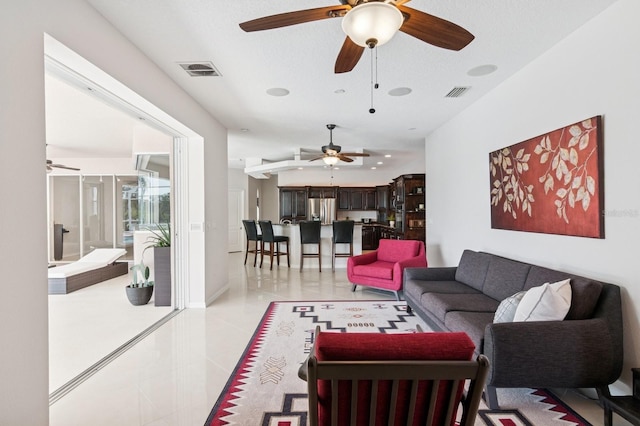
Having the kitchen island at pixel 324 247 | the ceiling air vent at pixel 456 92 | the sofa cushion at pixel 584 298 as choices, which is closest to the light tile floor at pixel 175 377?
the sofa cushion at pixel 584 298

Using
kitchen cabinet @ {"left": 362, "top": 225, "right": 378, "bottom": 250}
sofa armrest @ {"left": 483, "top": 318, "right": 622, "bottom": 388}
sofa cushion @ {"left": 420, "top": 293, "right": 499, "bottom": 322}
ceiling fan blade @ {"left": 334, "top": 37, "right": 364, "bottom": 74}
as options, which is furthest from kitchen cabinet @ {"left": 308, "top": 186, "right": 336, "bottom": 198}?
sofa armrest @ {"left": 483, "top": 318, "right": 622, "bottom": 388}

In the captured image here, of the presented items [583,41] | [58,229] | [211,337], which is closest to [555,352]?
[583,41]

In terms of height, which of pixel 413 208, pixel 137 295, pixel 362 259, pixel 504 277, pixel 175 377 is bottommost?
pixel 175 377

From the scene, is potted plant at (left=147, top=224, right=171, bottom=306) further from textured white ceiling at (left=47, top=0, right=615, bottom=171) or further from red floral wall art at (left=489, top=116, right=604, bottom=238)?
red floral wall art at (left=489, top=116, right=604, bottom=238)

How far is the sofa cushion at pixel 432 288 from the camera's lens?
3.42 m

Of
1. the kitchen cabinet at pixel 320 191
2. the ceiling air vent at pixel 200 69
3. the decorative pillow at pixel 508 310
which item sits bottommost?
the decorative pillow at pixel 508 310

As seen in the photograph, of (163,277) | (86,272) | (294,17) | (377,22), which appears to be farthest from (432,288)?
(86,272)

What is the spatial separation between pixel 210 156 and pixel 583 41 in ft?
14.0

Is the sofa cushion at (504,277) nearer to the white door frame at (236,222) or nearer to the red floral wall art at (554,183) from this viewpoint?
the red floral wall art at (554,183)

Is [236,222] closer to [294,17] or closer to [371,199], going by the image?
[371,199]

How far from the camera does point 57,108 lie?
14.0 feet

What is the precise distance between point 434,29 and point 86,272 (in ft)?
20.3

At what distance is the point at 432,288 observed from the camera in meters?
3.53

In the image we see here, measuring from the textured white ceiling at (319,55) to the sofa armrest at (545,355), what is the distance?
2173mm
